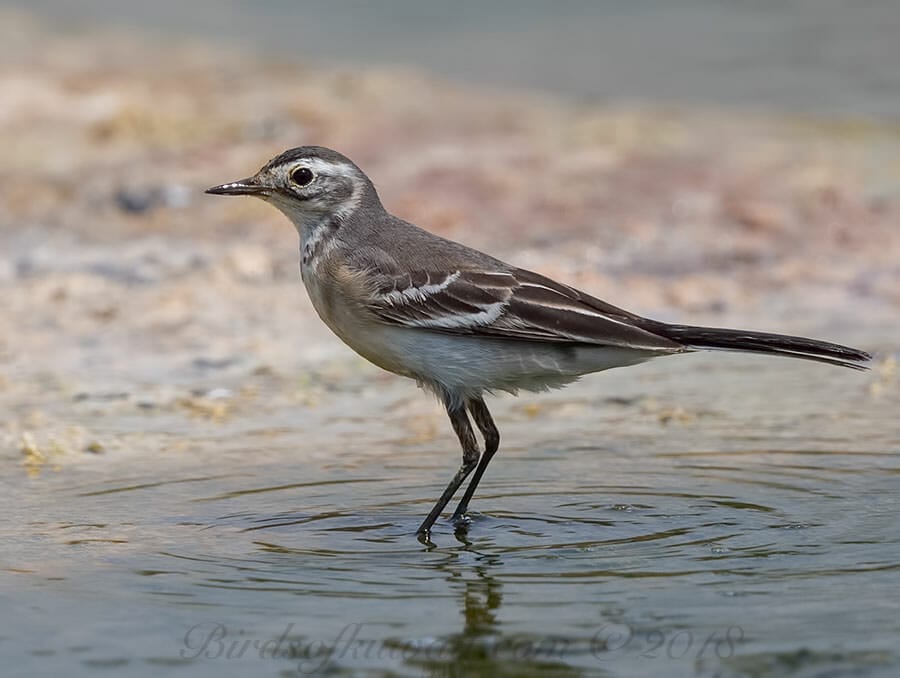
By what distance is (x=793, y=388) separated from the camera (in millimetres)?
8516

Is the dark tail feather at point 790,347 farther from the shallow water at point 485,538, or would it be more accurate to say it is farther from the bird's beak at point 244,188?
the bird's beak at point 244,188

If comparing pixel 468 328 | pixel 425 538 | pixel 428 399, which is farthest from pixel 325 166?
pixel 428 399

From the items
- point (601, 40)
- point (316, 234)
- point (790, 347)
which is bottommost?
point (790, 347)

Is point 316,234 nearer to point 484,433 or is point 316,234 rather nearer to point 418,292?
point 418,292

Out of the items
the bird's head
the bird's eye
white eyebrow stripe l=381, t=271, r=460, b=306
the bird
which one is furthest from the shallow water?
the bird's eye

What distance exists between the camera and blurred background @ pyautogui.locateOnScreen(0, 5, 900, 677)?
5.00 metres

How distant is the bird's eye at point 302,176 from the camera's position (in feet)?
22.7

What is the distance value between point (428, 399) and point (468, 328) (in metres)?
2.10

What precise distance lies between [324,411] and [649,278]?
3.05m

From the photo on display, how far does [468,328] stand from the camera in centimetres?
641

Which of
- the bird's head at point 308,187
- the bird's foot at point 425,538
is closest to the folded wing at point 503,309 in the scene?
the bird's head at point 308,187

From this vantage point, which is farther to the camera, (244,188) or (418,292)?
(244,188)

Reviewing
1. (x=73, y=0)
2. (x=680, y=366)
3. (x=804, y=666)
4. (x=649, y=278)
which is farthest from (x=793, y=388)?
(x=73, y=0)

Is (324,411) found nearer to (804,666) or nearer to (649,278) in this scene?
(649,278)
